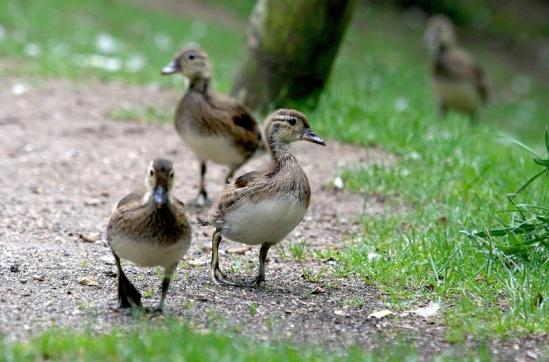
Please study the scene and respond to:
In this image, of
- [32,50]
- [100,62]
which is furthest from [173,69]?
[32,50]

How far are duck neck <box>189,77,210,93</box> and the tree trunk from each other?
2.29m

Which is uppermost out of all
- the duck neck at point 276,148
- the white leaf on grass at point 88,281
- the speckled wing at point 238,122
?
the duck neck at point 276,148

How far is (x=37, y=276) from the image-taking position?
591 centimetres

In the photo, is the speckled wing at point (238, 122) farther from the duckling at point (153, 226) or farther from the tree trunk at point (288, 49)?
the duckling at point (153, 226)

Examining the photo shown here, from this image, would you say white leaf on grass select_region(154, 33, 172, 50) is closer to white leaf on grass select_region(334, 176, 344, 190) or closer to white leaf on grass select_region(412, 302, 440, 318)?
white leaf on grass select_region(334, 176, 344, 190)

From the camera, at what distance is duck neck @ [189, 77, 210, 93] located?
8.27m

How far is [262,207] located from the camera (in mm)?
5824

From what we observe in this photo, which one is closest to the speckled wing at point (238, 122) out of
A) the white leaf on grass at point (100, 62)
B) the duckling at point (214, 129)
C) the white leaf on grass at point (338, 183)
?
the duckling at point (214, 129)

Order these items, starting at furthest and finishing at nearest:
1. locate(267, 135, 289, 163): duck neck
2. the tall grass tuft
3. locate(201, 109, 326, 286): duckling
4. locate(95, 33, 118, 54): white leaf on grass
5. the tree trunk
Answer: locate(95, 33, 118, 54): white leaf on grass < the tree trunk < locate(267, 135, 289, 163): duck neck < the tall grass tuft < locate(201, 109, 326, 286): duckling

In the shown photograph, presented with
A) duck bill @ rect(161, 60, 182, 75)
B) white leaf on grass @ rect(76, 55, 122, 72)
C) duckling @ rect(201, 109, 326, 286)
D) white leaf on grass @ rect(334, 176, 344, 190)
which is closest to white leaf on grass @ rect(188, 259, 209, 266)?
duckling @ rect(201, 109, 326, 286)

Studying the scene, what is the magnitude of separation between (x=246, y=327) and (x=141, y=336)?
25.8 inches

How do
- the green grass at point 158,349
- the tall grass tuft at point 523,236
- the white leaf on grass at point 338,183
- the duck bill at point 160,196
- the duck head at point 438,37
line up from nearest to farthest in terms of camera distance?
the green grass at point 158,349, the duck bill at point 160,196, the tall grass tuft at point 523,236, the white leaf on grass at point 338,183, the duck head at point 438,37

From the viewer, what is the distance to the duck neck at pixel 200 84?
8.27 metres

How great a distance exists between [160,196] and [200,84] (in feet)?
11.3
